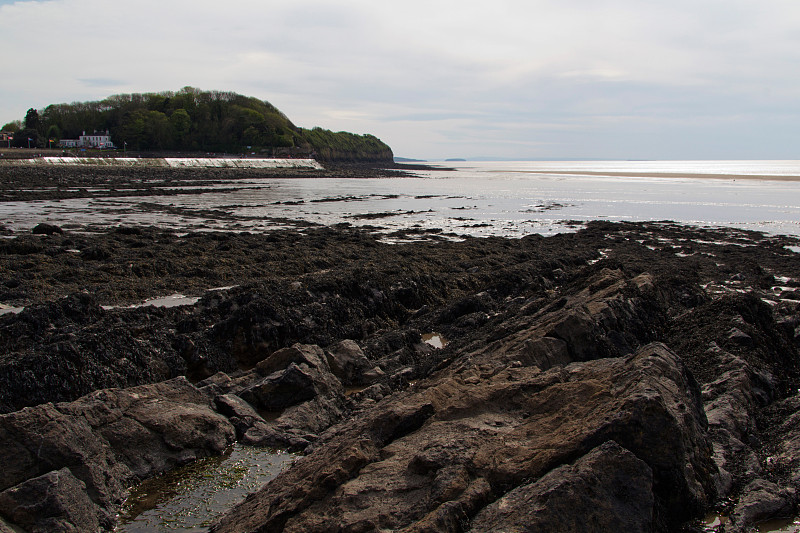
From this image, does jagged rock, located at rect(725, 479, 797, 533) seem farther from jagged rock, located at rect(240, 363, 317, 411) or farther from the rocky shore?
jagged rock, located at rect(240, 363, 317, 411)

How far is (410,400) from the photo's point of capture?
16.4 ft

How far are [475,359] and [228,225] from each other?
19.4m

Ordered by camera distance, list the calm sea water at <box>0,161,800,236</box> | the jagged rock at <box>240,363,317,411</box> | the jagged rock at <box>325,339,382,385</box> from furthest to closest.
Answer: the calm sea water at <box>0,161,800,236</box> → the jagged rock at <box>325,339,382,385</box> → the jagged rock at <box>240,363,317,411</box>

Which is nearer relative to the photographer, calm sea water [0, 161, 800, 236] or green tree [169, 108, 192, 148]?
calm sea water [0, 161, 800, 236]

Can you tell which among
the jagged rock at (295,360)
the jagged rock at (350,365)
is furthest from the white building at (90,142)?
the jagged rock at (295,360)

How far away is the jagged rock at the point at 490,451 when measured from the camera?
368 centimetres

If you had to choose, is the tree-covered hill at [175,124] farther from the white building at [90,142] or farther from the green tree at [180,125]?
the white building at [90,142]

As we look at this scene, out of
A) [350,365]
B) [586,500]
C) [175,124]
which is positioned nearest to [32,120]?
[175,124]

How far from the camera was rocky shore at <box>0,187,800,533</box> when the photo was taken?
147 inches

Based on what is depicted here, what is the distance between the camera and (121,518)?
4.50 meters

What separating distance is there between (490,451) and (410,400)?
1.15 m

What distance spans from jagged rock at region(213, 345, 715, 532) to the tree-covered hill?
12022cm

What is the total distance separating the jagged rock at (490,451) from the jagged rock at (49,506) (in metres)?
1.03

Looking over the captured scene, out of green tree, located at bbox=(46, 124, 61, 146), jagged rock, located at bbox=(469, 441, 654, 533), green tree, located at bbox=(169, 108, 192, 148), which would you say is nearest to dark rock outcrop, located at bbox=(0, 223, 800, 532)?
jagged rock, located at bbox=(469, 441, 654, 533)
